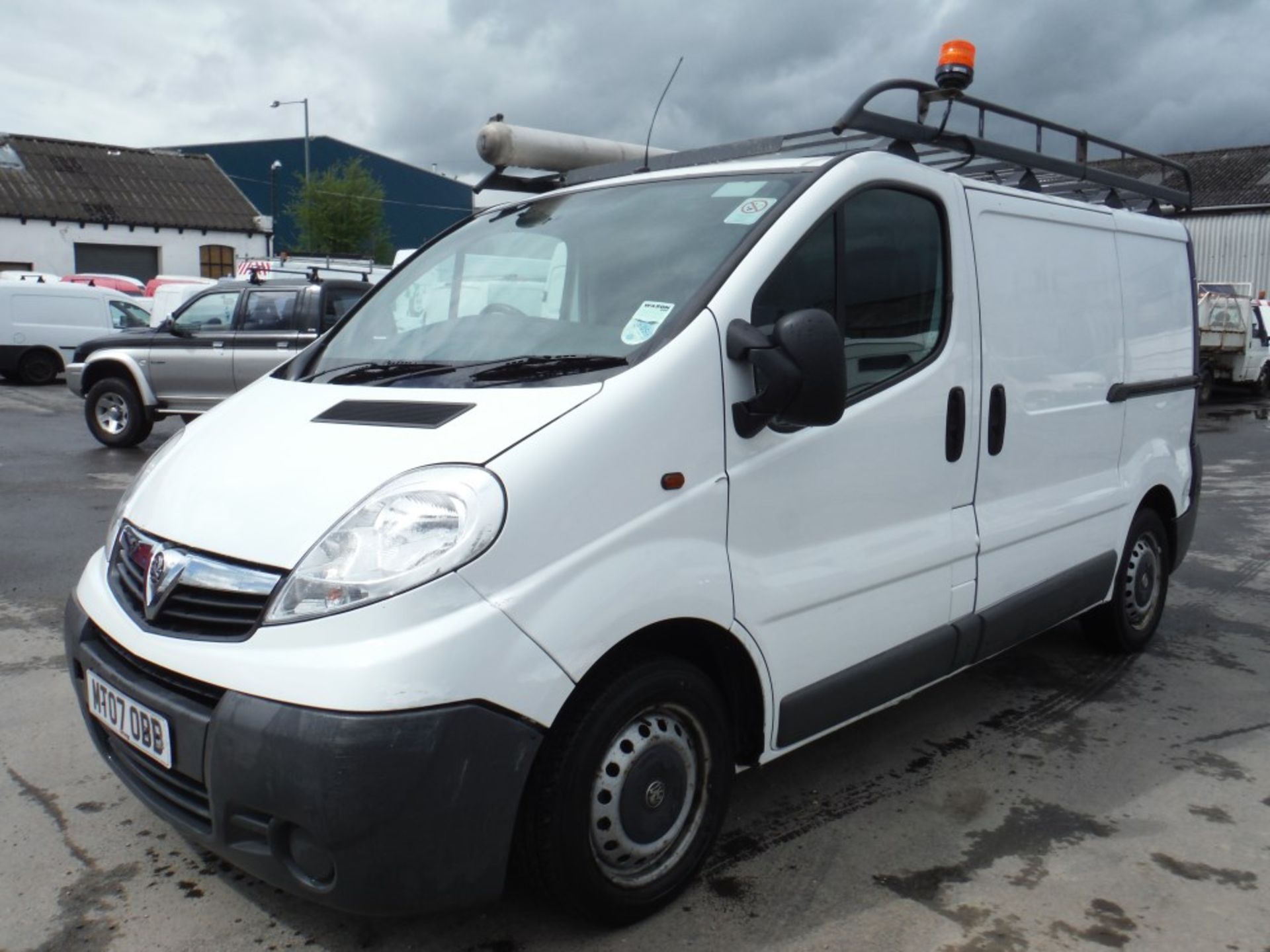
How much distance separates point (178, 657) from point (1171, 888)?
8.61 feet

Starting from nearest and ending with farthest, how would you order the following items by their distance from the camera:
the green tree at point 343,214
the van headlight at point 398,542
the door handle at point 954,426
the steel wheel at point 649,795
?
the van headlight at point 398,542 → the steel wheel at point 649,795 → the door handle at point 954,426 → the green tree at point 343,214

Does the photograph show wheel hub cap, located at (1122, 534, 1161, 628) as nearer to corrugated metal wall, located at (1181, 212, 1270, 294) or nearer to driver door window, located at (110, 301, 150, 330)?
driver door window, located at (110, 301, 150, 330)

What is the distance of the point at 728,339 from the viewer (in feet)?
9.09

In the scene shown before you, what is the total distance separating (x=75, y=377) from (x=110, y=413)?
543mm

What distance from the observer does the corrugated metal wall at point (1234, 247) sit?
37938 mm

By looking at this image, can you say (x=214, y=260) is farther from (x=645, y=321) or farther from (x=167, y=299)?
(x=645, y=321)

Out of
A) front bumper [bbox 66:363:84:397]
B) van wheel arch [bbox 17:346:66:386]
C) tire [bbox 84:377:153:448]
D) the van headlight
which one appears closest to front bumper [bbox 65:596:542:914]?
the van headlight

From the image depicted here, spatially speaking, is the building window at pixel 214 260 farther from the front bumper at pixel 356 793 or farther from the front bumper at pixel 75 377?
the front bumper at pixel 356 793

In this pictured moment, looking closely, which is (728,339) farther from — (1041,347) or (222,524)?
(1041,347)

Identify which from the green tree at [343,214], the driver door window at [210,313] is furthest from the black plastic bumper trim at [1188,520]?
the green tree at [343,214]

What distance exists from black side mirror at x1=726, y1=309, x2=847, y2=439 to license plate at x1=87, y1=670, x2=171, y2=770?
1.52 m

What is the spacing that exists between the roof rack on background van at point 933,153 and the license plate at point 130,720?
7.46 ft

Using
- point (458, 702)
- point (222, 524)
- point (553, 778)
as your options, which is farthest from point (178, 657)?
point (553, 778)

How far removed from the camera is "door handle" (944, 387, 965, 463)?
11.5ft
